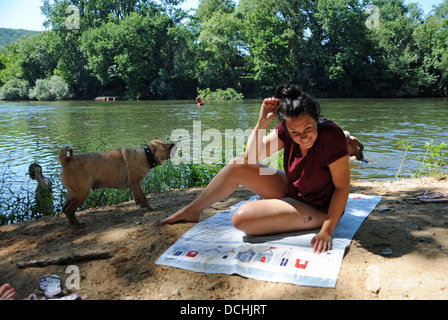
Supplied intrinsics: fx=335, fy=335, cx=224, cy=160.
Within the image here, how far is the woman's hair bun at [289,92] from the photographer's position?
113 inches

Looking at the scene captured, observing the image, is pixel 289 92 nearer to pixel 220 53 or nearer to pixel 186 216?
pixel 186 216

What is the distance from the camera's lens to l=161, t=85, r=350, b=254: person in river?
9.23ft

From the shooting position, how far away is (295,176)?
3156mm

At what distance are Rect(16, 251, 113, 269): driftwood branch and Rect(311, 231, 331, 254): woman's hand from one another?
1839 mm

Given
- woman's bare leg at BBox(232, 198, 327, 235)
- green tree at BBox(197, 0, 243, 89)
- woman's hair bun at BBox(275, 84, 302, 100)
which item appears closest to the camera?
woman's hair bun at BBox(275, 84, 302, 100)

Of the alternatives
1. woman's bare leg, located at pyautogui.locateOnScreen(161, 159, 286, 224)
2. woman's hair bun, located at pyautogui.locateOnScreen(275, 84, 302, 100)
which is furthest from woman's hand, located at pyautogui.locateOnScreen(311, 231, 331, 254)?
woman's hair bun, located at pyautogui.locateOnScreen(275, 84, 302, 100)

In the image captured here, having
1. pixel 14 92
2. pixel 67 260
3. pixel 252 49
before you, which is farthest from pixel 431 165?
pixel 14 92

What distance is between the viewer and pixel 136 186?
4809mm

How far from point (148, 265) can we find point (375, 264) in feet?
6.09

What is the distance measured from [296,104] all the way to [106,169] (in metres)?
2.92

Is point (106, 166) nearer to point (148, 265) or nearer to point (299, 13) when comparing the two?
point (148, 265)

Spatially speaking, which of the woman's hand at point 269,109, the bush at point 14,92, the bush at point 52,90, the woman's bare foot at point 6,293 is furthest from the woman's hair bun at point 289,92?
the bush at point 14,92

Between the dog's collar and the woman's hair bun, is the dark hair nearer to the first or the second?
the woman's hair bun

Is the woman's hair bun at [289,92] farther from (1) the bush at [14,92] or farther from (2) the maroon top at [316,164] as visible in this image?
(1) the bush at [14,92]
